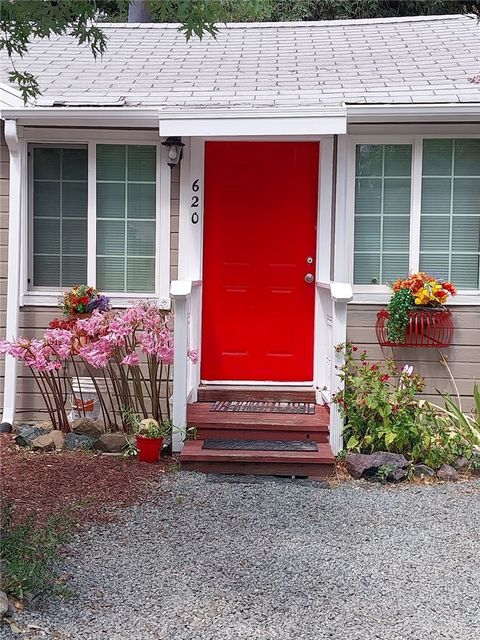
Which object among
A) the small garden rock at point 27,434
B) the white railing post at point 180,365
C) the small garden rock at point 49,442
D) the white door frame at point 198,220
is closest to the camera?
the white railing post at point 180,365

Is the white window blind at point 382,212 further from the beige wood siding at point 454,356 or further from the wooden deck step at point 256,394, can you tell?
the wooden deck step at point 256,394

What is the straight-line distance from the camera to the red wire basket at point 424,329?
6363 mm

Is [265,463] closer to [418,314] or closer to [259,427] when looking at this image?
Result: [259,427]

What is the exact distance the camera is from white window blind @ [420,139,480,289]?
6594 mm

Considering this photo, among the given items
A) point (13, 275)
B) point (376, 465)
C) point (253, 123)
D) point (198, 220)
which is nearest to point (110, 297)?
point (13, 275)

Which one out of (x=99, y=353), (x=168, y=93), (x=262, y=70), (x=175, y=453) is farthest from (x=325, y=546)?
(x=262, y=70)

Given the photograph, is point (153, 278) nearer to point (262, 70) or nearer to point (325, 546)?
point (262, 70)

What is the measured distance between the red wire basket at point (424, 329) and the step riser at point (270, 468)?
1426mm

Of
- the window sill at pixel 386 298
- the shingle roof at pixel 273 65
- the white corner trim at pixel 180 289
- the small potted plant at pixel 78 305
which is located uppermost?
the shingle roof at pixel 273 65

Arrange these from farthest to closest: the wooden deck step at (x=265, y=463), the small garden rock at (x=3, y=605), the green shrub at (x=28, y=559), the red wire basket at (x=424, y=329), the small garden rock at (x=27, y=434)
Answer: the red wire basket at (x=424, y=329), the small garden rock at (x=27, y=434), the wooden deck step at (x=265, y=463), the green shrub at (x=28, y=559), the small garden rock at (x=3, y=605)

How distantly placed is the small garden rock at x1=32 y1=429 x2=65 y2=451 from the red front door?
1.35 meters

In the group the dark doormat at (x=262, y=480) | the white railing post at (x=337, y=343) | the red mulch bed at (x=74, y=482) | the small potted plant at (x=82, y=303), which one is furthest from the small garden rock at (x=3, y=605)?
the small potted plant at (x=82, y=303)

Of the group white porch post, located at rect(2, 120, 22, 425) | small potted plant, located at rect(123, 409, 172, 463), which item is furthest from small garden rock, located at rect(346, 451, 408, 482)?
white porch post, located at rect(2, 120, 22, 425)

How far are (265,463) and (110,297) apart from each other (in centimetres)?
216
